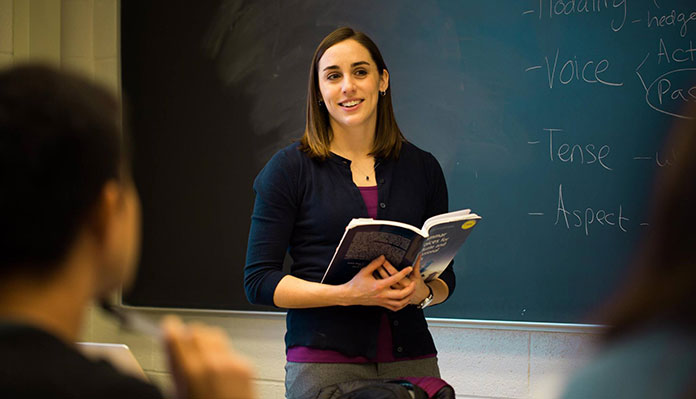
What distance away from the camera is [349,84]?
6.89ft

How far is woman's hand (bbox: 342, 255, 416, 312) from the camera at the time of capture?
189cm

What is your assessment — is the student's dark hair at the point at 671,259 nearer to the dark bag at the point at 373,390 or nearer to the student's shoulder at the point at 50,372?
the student's shoulder at the point at 50,372

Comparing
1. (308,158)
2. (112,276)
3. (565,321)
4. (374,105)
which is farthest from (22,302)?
(565,321)

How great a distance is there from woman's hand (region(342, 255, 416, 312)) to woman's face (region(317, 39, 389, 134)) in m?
0.46

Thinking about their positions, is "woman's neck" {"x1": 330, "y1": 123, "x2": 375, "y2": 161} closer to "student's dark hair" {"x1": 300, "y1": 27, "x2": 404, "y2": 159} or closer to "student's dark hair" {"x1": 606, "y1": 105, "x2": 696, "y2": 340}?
"student's dark hair" {"x1": 300, "y1": 27, "x2": 404, "y2": 159}

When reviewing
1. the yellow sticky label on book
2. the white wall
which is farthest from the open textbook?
the white wall

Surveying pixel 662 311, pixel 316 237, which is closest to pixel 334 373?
pixel 316 237

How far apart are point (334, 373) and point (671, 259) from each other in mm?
1372

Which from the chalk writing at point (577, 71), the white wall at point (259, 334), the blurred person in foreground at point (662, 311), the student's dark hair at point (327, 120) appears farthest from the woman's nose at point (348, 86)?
the blurred person in foreground at point (662, 311)

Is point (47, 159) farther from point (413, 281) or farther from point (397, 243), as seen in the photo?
point (413, 281)

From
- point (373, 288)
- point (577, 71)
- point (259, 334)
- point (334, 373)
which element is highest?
point (577, 71)

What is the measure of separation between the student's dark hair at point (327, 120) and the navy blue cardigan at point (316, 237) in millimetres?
70

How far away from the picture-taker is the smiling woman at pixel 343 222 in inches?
75.8

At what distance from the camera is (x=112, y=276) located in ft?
2.63
